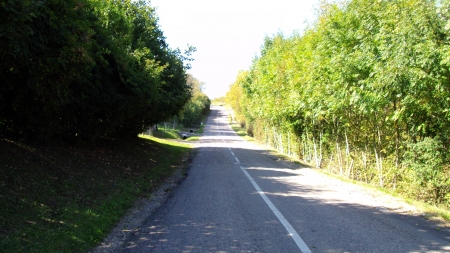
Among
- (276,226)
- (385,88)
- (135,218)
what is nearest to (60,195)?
(135,218)

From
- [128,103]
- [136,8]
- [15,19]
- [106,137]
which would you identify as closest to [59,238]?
[15,19]

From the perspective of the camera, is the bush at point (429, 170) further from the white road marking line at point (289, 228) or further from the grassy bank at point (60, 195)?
the grassy bank at point (60, 195)

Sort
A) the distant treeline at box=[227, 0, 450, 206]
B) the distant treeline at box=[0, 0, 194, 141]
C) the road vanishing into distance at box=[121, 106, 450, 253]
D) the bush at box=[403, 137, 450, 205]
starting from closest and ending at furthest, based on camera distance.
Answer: the road vanishing into distance at box=[121, 106, 450, 253] → the distant treeline at box=[0, 0, 194, 141] → the distant treeline at box=[227, 0, 450, 206] → the bush at box=[403, 137, 450, 205]

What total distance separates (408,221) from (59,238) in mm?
6550

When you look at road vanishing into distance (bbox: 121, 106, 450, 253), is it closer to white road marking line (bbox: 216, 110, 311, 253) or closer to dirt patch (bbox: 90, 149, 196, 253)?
white road marking line (bbox: 216, 110, 311, 253)

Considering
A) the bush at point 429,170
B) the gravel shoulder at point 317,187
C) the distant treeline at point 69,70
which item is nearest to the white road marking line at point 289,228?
the gravel shoulder at point 317,187

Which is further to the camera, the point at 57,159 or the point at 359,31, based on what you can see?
the point at 359,31

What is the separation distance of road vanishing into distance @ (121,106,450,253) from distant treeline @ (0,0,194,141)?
3824 mm

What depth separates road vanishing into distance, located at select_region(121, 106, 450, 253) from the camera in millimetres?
5824

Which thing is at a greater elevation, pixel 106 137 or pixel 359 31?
pixel 359 31

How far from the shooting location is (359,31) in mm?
13078

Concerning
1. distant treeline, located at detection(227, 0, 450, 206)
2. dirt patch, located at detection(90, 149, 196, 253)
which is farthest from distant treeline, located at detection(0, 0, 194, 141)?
distant treeline, located at detection(227, 0, 450, 206)

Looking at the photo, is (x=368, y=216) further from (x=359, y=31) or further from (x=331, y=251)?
(x=359, y=31)

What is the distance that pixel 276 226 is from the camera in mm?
6973
